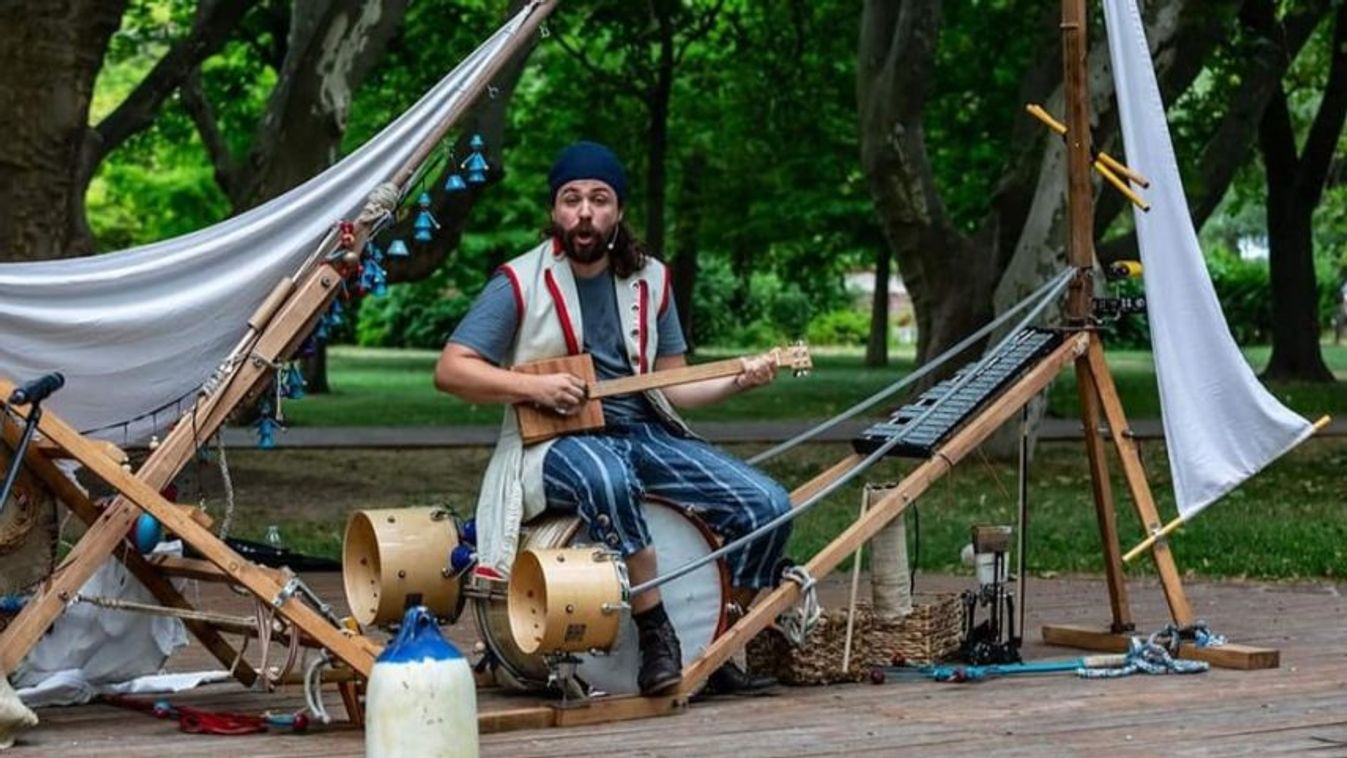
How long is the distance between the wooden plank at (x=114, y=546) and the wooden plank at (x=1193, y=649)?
2.87 meters

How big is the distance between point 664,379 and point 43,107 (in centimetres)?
642

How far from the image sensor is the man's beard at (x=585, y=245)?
7215 millimetres

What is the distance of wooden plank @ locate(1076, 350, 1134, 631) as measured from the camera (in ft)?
26.4

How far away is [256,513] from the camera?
14922mm

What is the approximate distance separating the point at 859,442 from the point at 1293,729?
1.87 m

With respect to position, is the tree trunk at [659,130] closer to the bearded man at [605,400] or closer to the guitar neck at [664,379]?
the bearded man at [605,400]

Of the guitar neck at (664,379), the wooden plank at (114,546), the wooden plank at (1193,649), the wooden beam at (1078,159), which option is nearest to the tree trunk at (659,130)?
the wooden plank at (1193,649)

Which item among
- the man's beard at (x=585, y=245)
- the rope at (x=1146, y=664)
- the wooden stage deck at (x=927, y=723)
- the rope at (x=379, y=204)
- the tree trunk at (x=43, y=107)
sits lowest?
the wooden stage deck at (x=927, y=723)

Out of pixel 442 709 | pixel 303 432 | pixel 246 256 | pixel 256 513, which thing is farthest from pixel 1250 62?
pixel 442 709

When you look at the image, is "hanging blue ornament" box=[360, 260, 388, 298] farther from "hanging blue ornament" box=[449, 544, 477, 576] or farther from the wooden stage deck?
the wooden stage deck

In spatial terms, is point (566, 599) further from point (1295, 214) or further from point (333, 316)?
point (1295, 214)

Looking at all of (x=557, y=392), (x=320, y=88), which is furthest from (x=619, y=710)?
(x=320, y=88)

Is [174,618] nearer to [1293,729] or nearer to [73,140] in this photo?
[1293,729]

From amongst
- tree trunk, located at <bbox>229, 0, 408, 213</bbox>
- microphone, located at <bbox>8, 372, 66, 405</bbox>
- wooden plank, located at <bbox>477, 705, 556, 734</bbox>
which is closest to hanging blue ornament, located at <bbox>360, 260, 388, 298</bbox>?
microphone, located at <bbox>8, 372, 66, 405</bbox>
